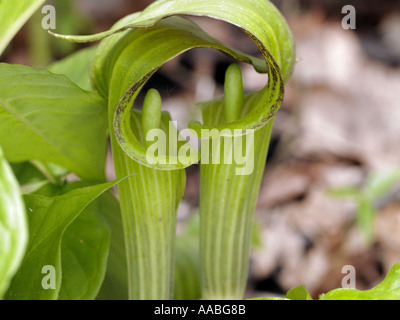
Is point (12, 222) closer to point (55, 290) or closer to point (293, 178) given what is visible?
point (55, 290)

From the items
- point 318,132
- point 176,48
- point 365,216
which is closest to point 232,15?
point 176,48

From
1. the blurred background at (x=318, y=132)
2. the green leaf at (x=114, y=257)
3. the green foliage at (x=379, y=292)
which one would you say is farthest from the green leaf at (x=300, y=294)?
the blurred background at (x=318, y=132)

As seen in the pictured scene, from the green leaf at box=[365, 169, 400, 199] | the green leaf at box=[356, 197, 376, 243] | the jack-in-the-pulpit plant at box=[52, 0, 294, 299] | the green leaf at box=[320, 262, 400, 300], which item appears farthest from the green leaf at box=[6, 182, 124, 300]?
the green leaf at box=[365, 169, 400, 199]

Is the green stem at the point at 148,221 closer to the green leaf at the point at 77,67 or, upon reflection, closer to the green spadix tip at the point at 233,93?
the green spadix tip at the point at 233,93

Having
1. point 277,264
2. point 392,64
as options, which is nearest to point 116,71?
point 277,264

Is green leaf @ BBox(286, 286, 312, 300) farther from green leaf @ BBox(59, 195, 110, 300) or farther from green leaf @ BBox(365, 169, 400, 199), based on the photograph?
green leaf @ BBox(365, 169, 400, 199)

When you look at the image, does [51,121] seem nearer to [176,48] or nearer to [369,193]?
[176,48]
